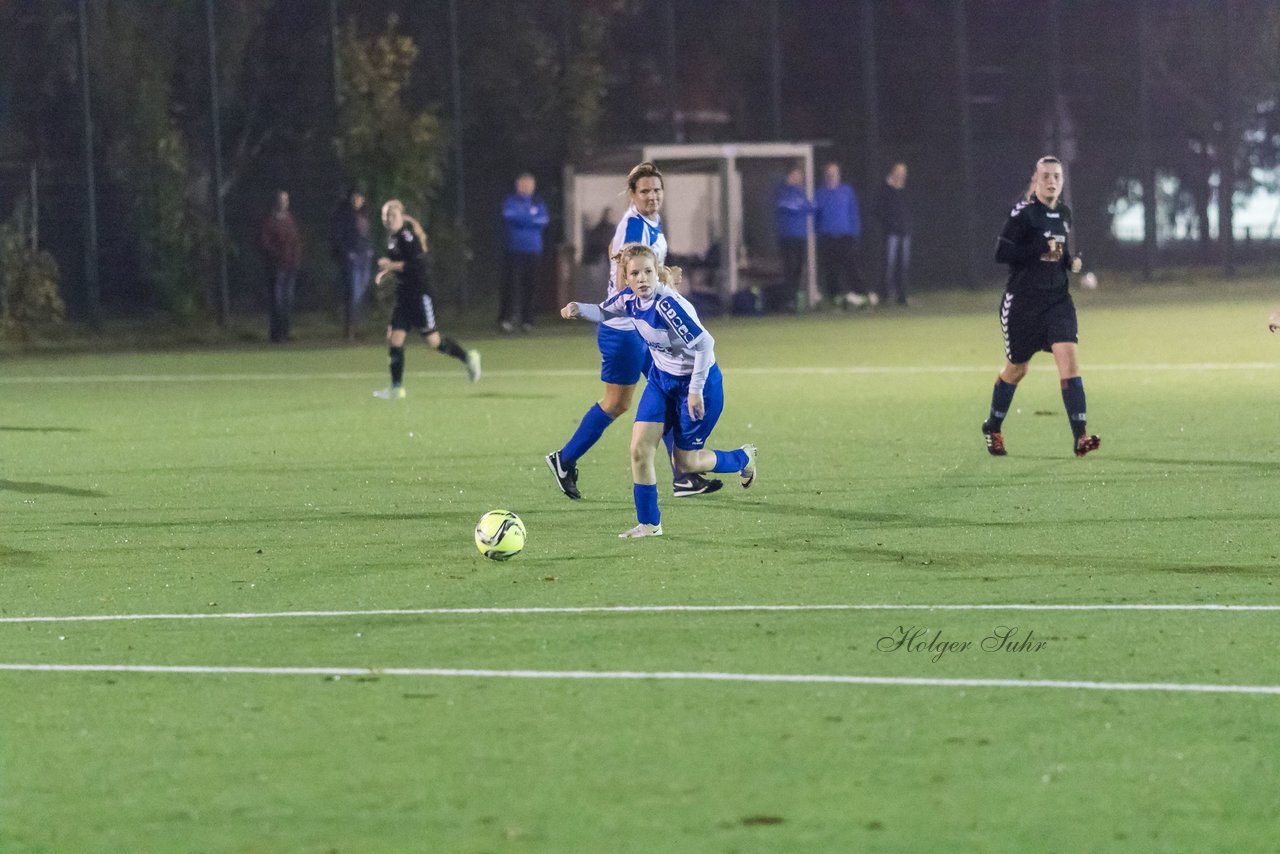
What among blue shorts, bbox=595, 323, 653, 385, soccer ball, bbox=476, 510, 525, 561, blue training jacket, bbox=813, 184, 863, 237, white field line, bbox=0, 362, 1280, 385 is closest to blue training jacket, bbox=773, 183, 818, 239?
blue training jacket, bbox=813, 184, 863, 237

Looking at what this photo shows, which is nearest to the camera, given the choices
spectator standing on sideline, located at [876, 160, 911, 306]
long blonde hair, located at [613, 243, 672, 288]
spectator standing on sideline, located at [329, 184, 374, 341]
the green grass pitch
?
the green grass pitch

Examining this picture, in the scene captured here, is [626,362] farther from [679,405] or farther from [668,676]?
[668,676]

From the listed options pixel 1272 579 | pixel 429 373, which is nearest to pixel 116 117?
pixel 429 373

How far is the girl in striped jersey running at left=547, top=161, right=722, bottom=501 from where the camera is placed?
11797mm

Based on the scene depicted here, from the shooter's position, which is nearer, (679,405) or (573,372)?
(679,405)

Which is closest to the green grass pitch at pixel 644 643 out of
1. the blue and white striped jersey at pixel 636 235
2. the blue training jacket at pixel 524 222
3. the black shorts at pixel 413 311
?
the blue and white striped jersey at pixel 636 235

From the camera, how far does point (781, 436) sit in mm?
15695

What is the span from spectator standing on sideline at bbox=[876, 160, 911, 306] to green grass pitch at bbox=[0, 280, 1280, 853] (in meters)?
17.1

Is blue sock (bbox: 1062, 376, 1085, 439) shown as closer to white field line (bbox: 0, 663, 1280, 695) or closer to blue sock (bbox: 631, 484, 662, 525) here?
blue sock (bbox: 631, 484, 662, 525)

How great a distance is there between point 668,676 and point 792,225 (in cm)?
2592

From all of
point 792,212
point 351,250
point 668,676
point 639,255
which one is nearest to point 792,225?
point 792,212

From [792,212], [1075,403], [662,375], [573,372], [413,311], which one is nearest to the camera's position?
[662,375]

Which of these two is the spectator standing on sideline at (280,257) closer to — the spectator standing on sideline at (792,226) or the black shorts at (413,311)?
the spectator standing on sideline at (792,226)

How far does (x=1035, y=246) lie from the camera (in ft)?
45.8
